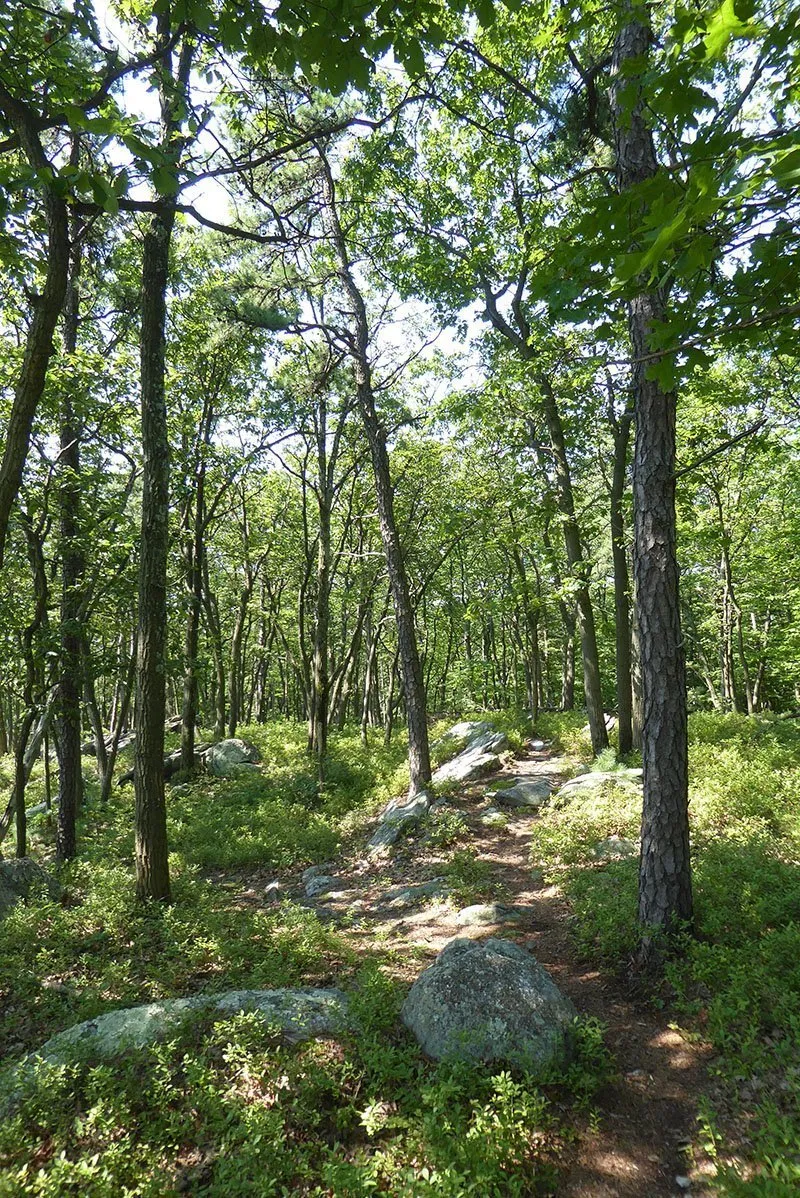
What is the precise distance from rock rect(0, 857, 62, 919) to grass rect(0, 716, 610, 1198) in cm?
90

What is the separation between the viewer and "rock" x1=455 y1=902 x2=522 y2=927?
6.47m

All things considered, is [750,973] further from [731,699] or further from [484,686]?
[484,686]

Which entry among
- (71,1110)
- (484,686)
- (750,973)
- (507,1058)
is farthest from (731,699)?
(71,1110)

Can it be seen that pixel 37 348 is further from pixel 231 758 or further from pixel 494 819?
pixel 231 758

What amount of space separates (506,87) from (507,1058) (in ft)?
38.2

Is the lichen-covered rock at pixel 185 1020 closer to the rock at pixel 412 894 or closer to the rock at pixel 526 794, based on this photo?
the rock at pixel 412 894

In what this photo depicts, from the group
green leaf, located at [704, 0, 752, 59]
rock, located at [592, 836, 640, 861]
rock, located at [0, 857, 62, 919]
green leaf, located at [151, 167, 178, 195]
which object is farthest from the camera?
rock, located at [592, 836, 640, 861]

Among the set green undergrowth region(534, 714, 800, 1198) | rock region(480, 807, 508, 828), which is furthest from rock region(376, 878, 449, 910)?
A: rock region(480, 807, 508, 828)

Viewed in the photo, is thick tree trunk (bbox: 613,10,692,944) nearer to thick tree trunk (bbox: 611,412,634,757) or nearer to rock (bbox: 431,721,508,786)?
thick tree trunk (bbox: 611,412,634,757)

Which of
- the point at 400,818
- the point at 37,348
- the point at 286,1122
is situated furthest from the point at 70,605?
the point at 286,1122

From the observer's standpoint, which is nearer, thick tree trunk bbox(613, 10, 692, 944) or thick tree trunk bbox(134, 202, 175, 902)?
thick tree trunk bbox(613, 10, 692, 944)

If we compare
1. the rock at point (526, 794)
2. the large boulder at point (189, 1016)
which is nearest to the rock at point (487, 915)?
the large boulder at point (189, 1016)

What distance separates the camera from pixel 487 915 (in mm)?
6578

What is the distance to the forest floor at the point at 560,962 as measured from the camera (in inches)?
129
